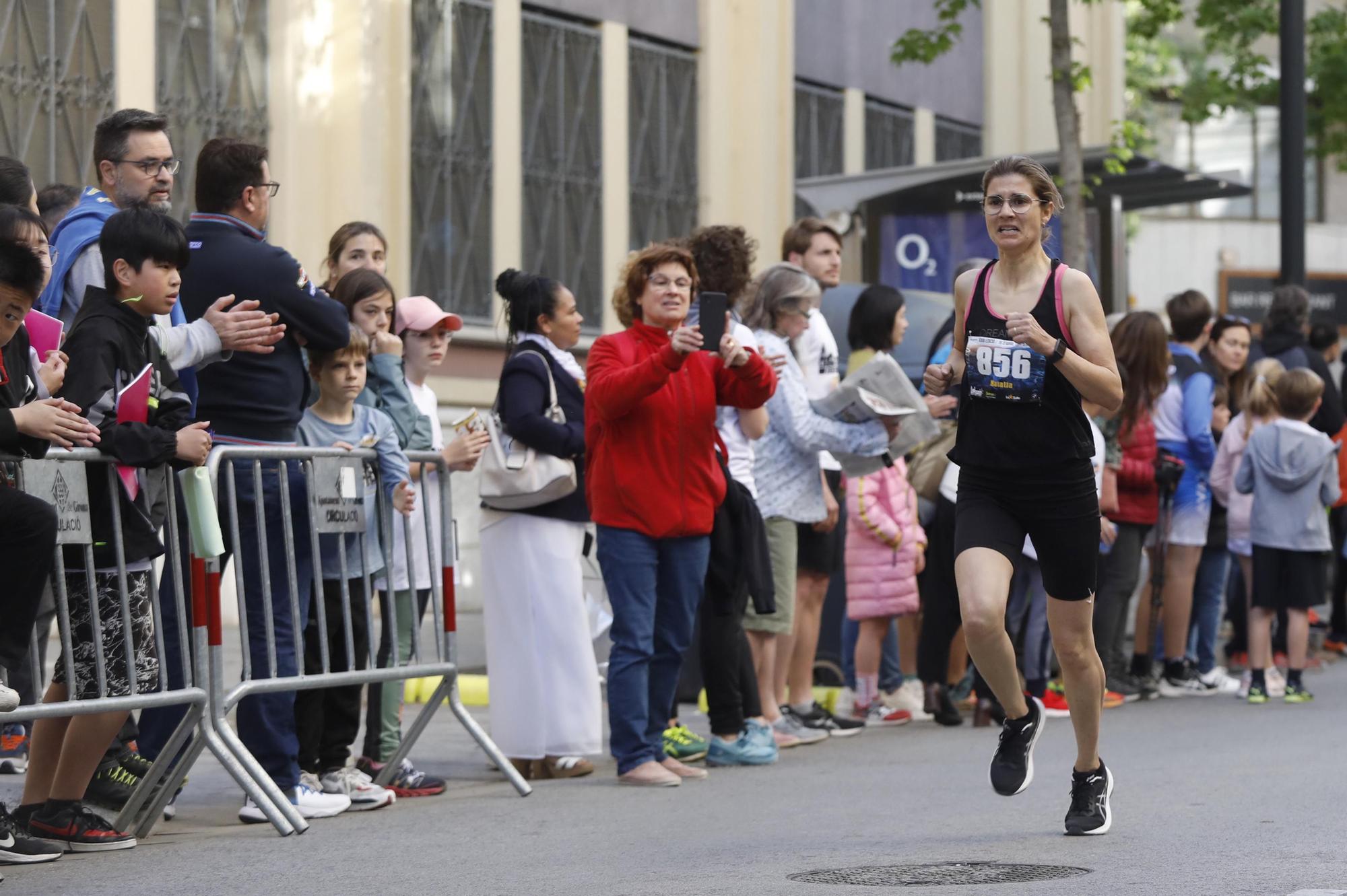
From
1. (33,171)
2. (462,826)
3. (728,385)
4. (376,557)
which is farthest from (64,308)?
(33,171)

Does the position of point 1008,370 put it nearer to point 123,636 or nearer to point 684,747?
point 123,636

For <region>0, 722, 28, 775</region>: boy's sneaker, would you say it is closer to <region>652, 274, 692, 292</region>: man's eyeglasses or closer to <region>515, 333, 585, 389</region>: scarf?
<region>515, 333, 585, 389</region>: scarf

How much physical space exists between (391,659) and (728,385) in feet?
5.64

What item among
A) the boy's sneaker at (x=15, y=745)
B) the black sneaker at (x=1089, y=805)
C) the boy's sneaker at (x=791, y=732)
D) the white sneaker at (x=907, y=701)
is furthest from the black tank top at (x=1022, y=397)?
the white sneaker at (x=907, y=701)

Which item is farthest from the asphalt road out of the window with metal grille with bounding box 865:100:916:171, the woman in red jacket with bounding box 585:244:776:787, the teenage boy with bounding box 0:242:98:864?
the window with metal grille with bounding box 865:100:916:171

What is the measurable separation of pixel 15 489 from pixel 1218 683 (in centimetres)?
814

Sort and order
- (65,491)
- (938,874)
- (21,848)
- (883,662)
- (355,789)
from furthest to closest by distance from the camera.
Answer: (883,662), (355,789), (21,848), (65,491), (938,874)

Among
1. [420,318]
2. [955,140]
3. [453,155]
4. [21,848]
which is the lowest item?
[21,848]

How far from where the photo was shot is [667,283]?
8695mm

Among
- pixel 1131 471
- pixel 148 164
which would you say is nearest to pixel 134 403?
pixel 148 164

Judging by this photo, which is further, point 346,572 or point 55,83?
point 55,83

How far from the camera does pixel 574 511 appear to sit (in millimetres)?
9008

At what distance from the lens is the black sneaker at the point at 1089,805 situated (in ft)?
22.6

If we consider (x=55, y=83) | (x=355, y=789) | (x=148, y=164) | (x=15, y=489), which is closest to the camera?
(x=15, y=489)
